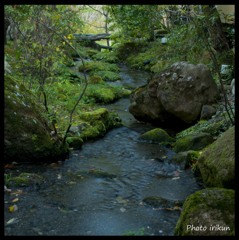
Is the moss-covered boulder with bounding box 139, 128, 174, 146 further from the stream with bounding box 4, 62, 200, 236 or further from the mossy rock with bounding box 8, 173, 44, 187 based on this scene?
the mossy rock with bounding box 8, 173, 44, 187

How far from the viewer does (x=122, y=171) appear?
8.48m

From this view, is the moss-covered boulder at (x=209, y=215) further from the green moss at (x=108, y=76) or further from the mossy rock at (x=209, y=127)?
the green moss at (x=108, y=76)

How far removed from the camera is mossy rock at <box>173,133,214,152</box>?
9.64m

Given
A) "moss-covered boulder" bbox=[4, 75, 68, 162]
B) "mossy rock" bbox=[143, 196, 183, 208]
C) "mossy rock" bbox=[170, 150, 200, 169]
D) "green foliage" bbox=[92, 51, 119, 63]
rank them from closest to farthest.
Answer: "mossy rock" bbox=[143, 196, 183, 208]
"moss-covered boulder" bbox=[4, 75, 68, 162]
"mossy rock" bbox=[170, 150, 200, 169]
"green foliage" bbox=[92, 51, 119, 63]

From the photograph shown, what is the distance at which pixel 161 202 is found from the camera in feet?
21.5

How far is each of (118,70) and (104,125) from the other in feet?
42.5

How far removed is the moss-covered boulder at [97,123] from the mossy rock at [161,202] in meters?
4.40

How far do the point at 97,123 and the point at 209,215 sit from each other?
7.10m

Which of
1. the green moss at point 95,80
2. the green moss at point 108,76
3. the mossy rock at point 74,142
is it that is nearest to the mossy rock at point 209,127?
the mossy rock at point 74,142

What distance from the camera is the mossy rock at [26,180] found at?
6.68m

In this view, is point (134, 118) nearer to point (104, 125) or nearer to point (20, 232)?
point (104, 125)

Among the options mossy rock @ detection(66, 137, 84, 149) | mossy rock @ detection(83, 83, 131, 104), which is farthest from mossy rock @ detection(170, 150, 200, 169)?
mossy rock @ detection(83, 83, 131, 104)

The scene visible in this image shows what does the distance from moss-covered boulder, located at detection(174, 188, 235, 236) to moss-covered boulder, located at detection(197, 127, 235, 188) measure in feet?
3.29

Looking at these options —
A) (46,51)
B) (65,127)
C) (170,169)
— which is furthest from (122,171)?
(46,51)
